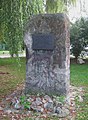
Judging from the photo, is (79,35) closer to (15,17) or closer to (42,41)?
(42,41)

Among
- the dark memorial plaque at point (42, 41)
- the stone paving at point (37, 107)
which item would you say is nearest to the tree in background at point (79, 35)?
the dark memorial plaque at point (42, 41)

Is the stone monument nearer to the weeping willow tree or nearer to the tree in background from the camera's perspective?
the weeping willow tree

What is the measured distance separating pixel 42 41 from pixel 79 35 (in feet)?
31.1

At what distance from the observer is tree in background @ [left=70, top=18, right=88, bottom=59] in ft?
50.4

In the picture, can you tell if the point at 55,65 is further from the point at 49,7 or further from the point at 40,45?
the point at 49,7

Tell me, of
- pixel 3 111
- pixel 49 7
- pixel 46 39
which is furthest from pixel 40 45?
pixel 49 7

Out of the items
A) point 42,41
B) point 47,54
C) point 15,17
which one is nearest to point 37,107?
point 47,54

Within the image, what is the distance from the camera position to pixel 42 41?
6.18 m

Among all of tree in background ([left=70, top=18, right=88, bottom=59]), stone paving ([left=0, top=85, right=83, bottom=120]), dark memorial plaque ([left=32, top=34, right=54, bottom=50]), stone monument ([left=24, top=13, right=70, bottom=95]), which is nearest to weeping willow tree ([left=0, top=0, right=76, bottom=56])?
stone monument ([left=24, top=13, right=70, bottom=95])

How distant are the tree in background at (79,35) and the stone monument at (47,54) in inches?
363

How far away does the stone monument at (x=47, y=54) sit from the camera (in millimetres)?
6078

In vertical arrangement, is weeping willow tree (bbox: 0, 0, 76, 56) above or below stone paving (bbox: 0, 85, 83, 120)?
above

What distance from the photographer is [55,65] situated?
611 cm

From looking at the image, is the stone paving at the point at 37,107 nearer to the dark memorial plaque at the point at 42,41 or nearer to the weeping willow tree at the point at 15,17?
the dark memorial plaque at the point at 42,41
